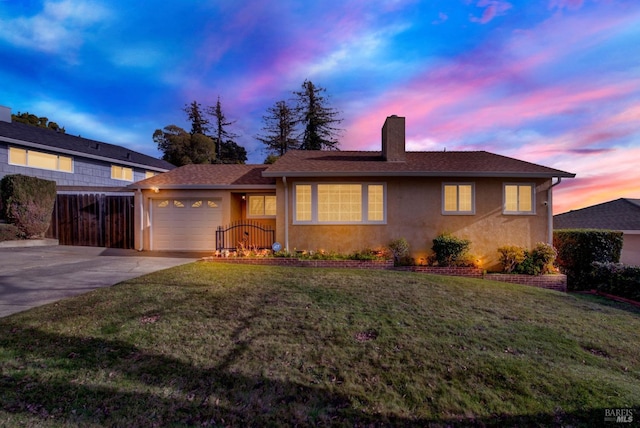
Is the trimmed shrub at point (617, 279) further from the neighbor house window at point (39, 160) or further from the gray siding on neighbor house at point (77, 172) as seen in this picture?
the neighbor house window at point (39, 160)

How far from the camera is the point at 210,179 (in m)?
11.5

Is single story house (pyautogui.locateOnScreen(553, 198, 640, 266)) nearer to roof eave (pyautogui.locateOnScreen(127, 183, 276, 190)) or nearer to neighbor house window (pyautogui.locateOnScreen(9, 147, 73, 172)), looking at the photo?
roof eave (pyautogui.locateOnScreen(127, 183, 276, 190))

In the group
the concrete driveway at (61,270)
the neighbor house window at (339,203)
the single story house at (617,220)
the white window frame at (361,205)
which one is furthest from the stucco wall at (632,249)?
the concrete driveway at (61,270)

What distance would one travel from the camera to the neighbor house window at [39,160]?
13219 millimetres

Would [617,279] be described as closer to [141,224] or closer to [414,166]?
[414,166]

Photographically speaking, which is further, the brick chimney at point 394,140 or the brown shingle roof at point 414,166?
the brick chimney at point 394,140

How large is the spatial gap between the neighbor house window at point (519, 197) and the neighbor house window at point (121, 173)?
21.6m

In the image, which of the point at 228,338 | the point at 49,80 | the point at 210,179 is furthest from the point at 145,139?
the point at 228,338

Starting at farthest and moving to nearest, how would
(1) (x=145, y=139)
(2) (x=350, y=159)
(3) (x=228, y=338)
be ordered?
(1) (x=145, y=139), (2) (x=350, y=159), (3) (x=228, y=338)

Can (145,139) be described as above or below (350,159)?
above

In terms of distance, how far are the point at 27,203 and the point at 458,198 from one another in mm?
16889

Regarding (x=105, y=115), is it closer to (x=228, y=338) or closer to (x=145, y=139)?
(x=145, y=139)

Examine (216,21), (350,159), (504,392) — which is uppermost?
(216,21)

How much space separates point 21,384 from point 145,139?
3214cm
